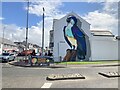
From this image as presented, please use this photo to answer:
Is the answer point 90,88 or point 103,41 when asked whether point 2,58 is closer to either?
point 103,41

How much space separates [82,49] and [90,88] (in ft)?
103

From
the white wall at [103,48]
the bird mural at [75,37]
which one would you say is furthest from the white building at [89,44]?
the bird mural at [75,37]

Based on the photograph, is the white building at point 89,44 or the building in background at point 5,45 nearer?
the white building at point 89,44

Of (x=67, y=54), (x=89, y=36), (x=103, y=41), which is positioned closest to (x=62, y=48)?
(x=67, y=54)

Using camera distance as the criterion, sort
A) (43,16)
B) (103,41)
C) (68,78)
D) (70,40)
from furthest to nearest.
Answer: (103,41) < (70,40) < (43,16) < (68,78)

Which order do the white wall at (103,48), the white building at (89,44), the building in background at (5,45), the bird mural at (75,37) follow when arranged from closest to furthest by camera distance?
the bird mural at (75,37)
the white building at (89,44)
the white wall at (103,48)
the building in background at (5,45)

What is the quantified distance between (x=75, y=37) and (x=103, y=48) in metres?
6.75

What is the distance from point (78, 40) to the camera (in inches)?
1695

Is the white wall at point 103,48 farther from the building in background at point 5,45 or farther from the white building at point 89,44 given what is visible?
the building in background at point 5,45

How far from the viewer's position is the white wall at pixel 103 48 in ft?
149

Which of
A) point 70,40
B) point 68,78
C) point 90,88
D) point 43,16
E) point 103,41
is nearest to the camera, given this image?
point 90,88

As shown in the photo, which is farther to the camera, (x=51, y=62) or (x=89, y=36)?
(x=89, y=36)

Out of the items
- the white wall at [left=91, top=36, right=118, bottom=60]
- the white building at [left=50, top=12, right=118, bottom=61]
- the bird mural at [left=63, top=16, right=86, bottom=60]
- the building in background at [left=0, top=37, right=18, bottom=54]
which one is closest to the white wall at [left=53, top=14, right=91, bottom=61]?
the white building at [left=50, top=12, right=118, bottom=61]

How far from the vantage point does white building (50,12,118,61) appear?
43094 millimetres
